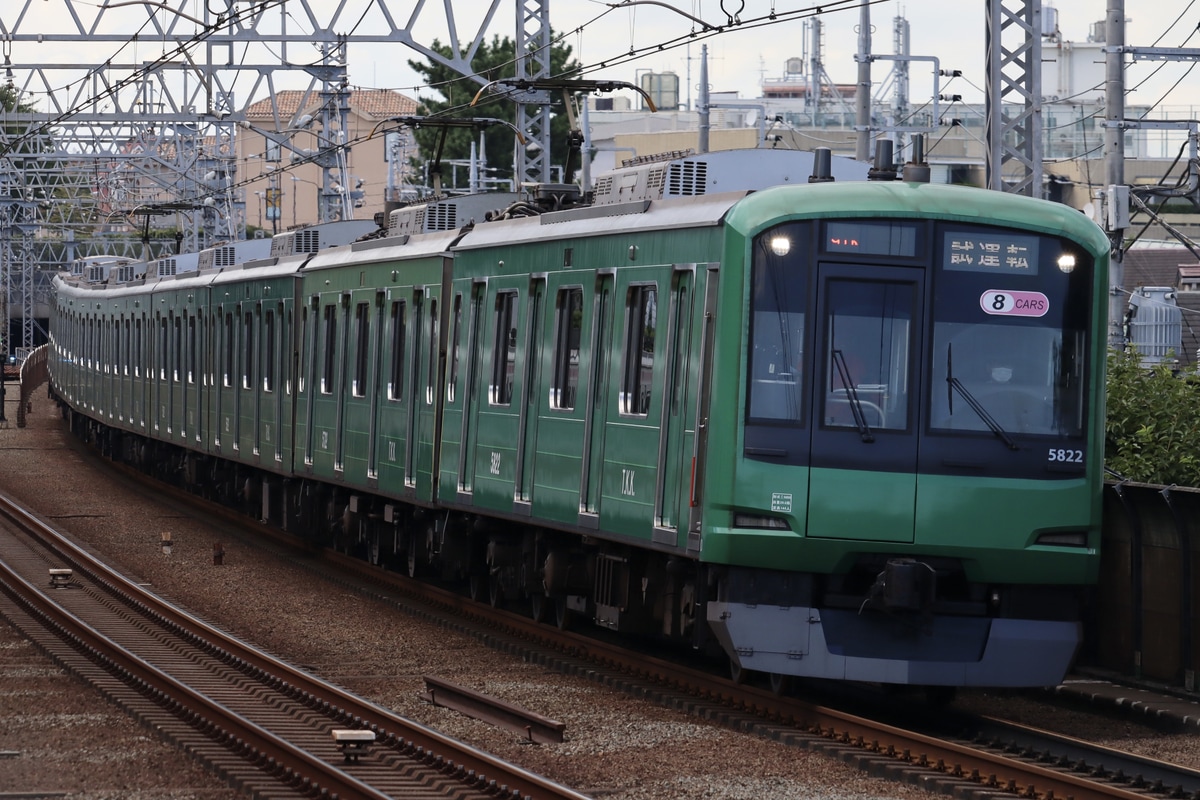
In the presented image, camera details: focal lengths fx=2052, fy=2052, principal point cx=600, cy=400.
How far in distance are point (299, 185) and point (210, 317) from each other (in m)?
90.0

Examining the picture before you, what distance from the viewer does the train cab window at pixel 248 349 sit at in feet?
75.6

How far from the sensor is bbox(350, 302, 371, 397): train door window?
18.2 m

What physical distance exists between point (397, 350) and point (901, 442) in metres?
7.51

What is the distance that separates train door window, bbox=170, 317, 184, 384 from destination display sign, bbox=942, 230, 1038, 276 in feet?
60.9

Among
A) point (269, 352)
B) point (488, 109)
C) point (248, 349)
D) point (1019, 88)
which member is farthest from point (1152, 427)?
point (488, 109)

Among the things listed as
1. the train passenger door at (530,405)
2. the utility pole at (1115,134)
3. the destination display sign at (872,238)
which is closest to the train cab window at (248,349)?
the utility pole at (1115,134)

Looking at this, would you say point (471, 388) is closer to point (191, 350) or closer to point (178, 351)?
point (191, 350)

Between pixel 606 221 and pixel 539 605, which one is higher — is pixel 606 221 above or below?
above

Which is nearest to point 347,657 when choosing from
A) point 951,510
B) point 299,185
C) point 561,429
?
point 561,429

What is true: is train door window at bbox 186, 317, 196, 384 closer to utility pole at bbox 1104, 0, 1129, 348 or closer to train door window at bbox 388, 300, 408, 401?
train door window at bbox 388, 300, 408, 401

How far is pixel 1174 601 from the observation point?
1139cm

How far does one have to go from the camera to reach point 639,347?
11.9 metres

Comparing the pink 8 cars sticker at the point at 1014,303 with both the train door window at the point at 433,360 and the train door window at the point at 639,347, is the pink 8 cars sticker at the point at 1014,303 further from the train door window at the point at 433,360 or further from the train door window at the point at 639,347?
the train door window at the point at 433,360

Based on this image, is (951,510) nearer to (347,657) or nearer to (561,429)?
(561,429)
